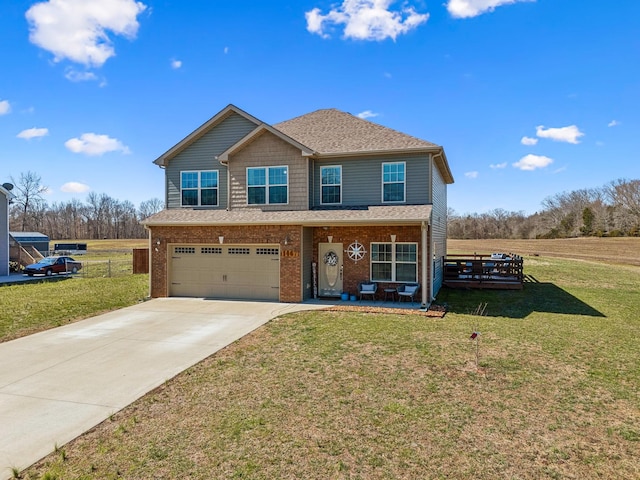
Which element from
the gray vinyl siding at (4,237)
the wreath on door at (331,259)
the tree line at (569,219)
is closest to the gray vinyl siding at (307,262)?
the wreath on door at (331,259)

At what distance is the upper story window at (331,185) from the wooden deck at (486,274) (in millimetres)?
6718

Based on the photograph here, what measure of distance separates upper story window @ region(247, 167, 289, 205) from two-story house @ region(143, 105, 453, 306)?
4 cm

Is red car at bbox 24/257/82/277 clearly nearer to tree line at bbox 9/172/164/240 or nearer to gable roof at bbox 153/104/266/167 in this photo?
gable roof at bbox 153/104/266/167

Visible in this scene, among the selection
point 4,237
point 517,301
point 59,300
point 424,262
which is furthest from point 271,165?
point 4,237

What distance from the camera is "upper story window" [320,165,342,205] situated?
1498cm

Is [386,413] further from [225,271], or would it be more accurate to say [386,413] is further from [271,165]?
[271,165]

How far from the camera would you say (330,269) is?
14734mm

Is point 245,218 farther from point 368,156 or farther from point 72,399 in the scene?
point 72,399

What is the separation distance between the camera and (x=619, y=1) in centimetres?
1168

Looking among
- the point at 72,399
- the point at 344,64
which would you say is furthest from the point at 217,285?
the point at 344,64

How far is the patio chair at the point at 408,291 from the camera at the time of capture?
13242mm

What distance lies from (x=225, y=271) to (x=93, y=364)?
24.7 ft

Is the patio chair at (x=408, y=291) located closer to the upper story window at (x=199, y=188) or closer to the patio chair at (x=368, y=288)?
the patio chair at (x=368, y=288)

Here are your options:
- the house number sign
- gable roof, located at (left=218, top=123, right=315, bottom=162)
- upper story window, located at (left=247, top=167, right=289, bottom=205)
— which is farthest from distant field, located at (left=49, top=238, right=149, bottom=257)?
the house number sign
